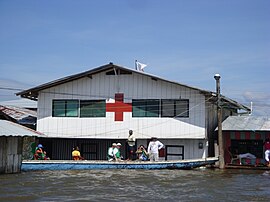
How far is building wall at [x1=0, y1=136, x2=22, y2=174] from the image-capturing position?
1830 centimetres

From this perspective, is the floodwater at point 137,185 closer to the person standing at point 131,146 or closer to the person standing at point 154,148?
the person standing at point 154,148

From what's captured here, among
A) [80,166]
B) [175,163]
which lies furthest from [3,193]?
[175,163]

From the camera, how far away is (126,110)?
2406 centimetres

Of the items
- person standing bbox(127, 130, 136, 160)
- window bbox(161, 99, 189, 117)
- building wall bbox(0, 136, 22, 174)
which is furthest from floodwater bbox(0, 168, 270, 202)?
A: window bbox(161, 99, 189, 117)

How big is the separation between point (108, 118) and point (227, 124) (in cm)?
674

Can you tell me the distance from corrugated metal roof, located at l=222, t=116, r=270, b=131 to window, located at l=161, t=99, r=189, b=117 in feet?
7.77

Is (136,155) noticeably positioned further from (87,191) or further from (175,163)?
(87,191)

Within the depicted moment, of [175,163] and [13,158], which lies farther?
[175,163]

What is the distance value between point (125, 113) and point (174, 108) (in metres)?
2.81

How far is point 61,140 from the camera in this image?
26578 millimetres

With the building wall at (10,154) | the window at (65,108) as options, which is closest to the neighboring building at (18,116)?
the window at (65,108)

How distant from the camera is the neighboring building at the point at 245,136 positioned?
912 inches

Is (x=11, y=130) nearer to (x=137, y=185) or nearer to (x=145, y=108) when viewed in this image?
(x=137, y=185)

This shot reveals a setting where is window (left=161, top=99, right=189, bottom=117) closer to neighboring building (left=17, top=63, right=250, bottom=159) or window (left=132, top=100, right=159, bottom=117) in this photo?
neighboring building (left=17, top=63, right=250, bottom=159)
